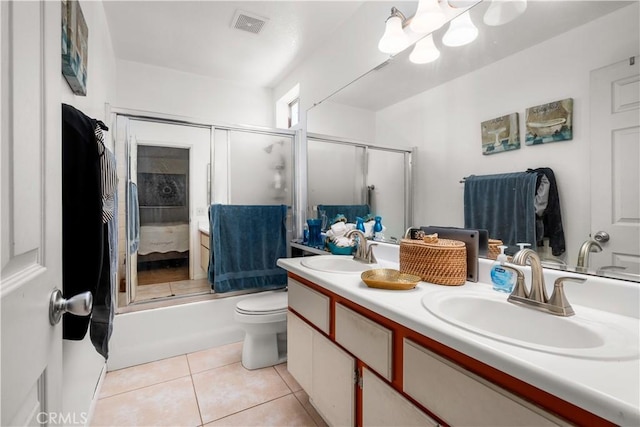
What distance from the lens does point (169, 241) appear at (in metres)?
2.62

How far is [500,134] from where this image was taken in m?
1.18

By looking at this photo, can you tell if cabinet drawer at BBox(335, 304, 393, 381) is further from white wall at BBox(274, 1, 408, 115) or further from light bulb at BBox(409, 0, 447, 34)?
white wall at BBox(274, 1, 408, 115)

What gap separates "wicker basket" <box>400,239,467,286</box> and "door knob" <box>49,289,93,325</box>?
109 cm

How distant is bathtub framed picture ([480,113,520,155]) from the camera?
1131 mm

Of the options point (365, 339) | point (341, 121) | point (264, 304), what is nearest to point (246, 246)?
point (264, 304)

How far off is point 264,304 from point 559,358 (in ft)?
5.65

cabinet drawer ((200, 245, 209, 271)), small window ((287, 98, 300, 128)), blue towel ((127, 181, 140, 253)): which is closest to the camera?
blue towel ((127, 181, 140, 253))

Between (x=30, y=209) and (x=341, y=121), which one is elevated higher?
(x=341, y=121)

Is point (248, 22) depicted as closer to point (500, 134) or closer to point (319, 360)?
point (500, 134)

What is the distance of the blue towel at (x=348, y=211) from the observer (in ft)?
6.78

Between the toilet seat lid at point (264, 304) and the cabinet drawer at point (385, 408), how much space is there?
1038mm

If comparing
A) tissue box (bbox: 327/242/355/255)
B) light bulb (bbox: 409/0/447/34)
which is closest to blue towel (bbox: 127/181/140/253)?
tissue box (bbox: 327/242/355/255)

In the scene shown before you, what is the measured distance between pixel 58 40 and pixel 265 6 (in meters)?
1.79

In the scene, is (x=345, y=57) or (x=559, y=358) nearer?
(x=559, y=358)
